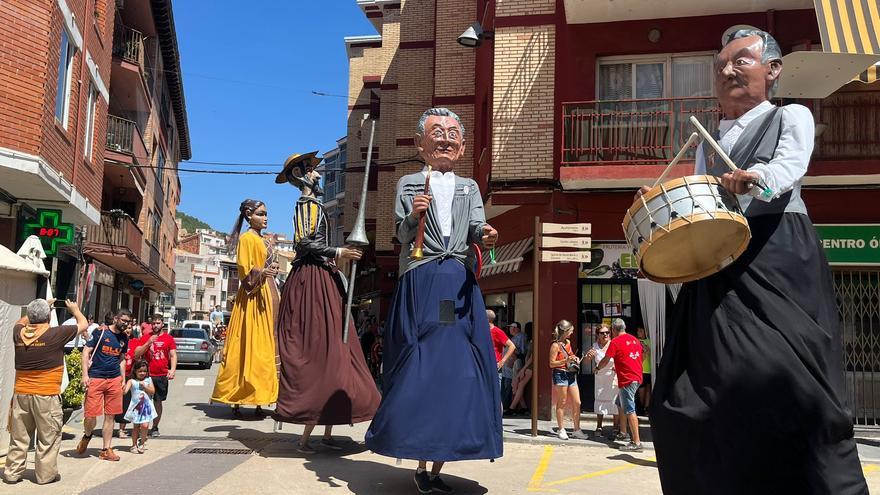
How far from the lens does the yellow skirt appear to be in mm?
8289

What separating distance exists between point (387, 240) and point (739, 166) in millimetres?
24795

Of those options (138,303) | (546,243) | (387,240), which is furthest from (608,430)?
(138,303)

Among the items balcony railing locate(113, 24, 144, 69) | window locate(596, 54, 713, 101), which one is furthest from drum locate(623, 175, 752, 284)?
balcony railing locate(113, 24, 144, 69)

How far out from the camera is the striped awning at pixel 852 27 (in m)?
10.6

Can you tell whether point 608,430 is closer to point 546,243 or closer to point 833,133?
point 546,243

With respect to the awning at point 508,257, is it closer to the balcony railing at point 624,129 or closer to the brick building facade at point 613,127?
the brick building facade at point 613,127

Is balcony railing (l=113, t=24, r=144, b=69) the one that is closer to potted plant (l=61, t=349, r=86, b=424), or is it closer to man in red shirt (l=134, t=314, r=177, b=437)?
man in red shirt (l=134, t=314, r=177, b=437)

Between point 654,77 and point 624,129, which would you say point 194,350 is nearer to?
point 624,129

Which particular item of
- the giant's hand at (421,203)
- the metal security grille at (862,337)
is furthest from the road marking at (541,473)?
the metal security grille at (862,337)

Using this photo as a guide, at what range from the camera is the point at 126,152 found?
23828 millimetres

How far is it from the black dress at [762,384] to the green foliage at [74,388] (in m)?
6.53

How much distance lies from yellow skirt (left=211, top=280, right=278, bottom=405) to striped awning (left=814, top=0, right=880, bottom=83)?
27.5ft

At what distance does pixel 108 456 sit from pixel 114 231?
60.3ft

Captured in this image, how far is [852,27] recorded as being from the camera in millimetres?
11109
